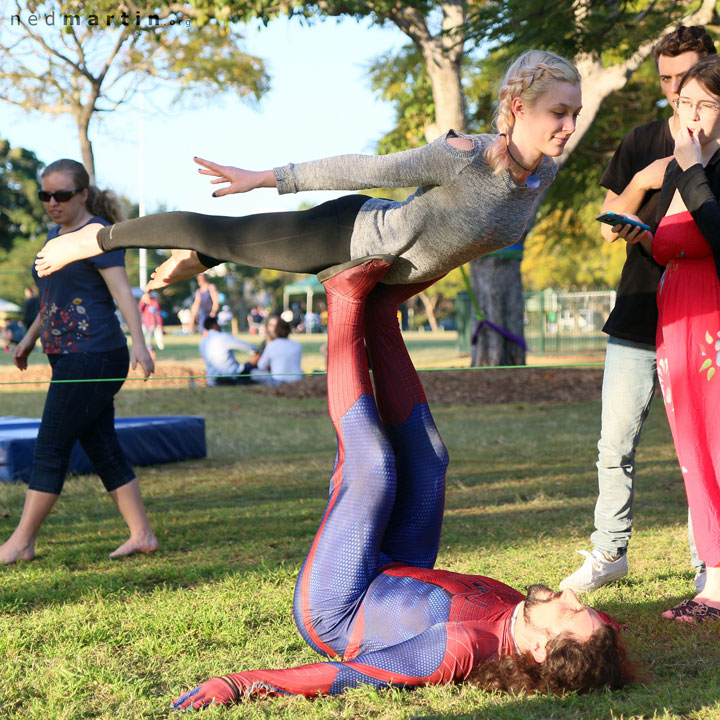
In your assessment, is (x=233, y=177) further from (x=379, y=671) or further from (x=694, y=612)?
(x=694, y=612)

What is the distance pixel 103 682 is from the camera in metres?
2.81

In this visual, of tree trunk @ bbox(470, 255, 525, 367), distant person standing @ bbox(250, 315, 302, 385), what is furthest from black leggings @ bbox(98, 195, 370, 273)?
tree trunk @ bbox(470, 255, 525, 367)

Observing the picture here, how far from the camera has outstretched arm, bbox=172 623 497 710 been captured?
260cm

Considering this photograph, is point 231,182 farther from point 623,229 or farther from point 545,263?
point 545,263

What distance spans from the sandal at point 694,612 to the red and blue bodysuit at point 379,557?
0.91 metres

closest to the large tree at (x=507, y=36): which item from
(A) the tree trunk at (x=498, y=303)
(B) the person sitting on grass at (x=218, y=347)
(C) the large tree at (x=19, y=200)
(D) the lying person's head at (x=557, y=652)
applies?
(A) the tree trunk at (x=498, y=303)

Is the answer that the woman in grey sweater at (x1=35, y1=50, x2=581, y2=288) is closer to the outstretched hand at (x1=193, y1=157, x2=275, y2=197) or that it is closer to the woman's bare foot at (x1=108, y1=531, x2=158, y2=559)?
the outstretched hand at (x1=193, y1=157, x2=275, y2=197)

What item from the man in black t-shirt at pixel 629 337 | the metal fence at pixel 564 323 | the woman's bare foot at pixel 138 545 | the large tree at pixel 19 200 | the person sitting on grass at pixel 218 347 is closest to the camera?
the man in black t-shirt at pixel 629 337

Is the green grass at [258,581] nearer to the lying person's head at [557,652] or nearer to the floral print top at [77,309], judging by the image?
the lying person's head at [557,652]

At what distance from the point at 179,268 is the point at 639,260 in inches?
77.1

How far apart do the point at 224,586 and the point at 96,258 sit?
69.6 inches

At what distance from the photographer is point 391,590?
2803 mm

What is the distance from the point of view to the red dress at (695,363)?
3303mm

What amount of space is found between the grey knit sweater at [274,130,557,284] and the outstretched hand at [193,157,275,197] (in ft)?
0.22
